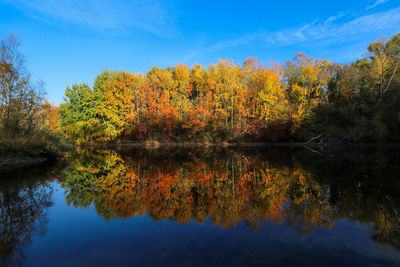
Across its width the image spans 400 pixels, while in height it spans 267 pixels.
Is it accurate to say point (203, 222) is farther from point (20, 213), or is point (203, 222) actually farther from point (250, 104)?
point (250, 104)

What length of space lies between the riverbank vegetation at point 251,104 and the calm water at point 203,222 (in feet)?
78.4

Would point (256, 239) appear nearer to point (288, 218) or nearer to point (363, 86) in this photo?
point (288, 218)

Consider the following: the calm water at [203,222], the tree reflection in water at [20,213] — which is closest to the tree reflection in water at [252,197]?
the calm water at [203,222]

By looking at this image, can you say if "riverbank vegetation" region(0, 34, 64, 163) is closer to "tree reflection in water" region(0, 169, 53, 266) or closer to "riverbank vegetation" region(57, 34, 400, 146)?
"tree reflection in water" region(0, 169, 53, 266)

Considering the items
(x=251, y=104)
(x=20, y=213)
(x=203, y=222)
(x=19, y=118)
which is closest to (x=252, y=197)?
(x=203, y=222)

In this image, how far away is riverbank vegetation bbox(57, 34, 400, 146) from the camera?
95.5 ft

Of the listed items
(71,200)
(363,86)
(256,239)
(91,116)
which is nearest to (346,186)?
(256,239)

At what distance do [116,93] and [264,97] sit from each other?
24.3 metres

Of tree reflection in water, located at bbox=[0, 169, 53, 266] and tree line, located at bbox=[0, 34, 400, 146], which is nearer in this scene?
tree reflection in water, located at bbox=[0, 169, 53, 266]

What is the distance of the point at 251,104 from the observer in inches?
1371

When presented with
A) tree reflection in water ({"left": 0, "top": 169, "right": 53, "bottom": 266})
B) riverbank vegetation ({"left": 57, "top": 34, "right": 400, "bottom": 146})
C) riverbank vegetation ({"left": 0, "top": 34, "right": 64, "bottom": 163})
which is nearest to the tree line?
riverbank vegetation ({"left": 57, "top": 34, "right": 400, "bottom": 146})

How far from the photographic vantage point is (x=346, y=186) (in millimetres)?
8016

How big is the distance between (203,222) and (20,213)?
4.83 m

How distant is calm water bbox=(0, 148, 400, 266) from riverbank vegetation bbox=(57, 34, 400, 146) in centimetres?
2390
